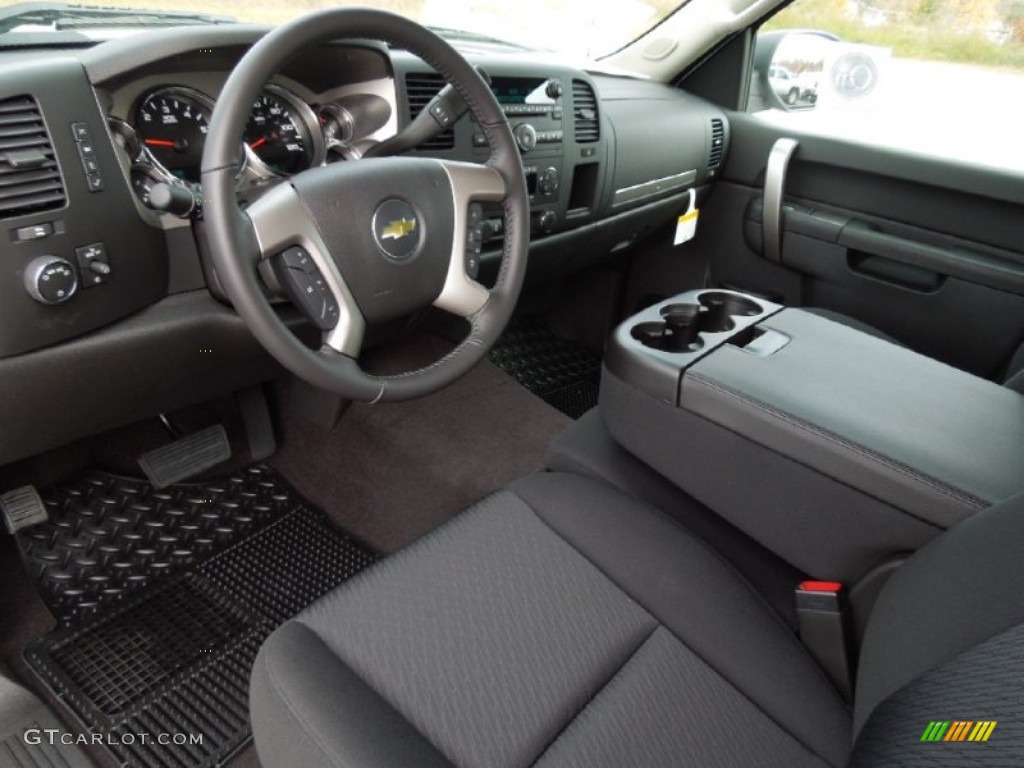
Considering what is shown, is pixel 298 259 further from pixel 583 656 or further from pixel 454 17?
pixel 454 17

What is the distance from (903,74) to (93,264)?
192cm

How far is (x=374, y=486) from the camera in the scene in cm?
183

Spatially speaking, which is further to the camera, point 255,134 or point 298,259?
point 255,134

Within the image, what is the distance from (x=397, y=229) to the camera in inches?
44.1

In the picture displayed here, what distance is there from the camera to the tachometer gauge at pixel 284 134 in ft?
4.23

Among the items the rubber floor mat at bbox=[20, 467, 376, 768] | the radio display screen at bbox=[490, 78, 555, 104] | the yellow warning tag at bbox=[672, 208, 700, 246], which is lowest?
the rubber floor mat at bbox=[20, 467, 376, 768]

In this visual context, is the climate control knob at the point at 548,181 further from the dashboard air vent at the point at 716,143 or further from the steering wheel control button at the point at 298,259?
the steering wheel control button at the point at 298,259

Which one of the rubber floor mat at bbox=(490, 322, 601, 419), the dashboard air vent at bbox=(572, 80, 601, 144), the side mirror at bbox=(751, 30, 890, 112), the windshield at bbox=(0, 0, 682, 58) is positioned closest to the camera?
the windshield at bbox=(0, 0, 682, 58)

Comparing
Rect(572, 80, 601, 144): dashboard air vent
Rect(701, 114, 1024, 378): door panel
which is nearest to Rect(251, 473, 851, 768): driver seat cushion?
Rect(572, 80, 601, 144): dashboard air vent

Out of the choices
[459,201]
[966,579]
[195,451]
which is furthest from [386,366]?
[966,579]

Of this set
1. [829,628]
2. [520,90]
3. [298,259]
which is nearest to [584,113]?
[520,90]

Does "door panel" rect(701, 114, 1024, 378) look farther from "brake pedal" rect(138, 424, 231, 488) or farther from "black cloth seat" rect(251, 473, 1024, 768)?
"brake pedal" rect(138, 424, 231, 488)

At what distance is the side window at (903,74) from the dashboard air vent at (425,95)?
43.5 inches

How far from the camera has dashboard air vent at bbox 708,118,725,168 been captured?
2.29 m
